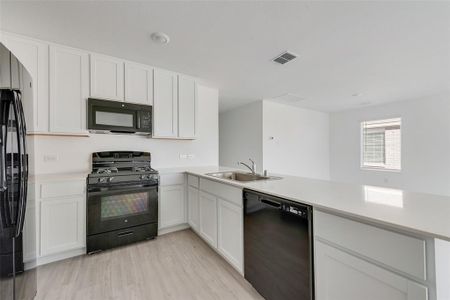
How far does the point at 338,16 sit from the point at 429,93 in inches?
170

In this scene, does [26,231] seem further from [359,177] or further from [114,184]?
[359,177]

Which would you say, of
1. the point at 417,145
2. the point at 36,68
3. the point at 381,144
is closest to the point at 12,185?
the point at 36,68

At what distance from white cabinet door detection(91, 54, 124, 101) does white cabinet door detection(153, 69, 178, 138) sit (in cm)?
47

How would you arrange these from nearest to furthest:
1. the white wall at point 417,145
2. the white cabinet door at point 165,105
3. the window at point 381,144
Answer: the white cabinet door at point 165,105 → the white wall at point 417,145 → the window at point 381,144

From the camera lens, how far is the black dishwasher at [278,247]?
1199 mm

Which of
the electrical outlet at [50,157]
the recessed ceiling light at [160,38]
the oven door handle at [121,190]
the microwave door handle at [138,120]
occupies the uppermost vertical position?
the recessed ceiling light at [160,38]

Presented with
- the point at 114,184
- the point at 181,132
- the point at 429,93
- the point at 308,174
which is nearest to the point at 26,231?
the point at 114,184

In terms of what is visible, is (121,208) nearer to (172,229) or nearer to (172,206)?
(172,206)

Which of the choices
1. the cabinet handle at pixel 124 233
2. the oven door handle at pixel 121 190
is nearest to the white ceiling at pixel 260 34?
the oven door handle at pixel 121 190

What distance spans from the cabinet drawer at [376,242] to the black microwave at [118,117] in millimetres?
2457

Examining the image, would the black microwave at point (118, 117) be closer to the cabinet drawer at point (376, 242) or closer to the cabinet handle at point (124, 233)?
the cabinet handle at point (124, 233)

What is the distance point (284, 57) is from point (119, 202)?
2873 millimetres

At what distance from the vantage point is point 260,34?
2.00 metres

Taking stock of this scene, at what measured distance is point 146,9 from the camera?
1.64 meters
